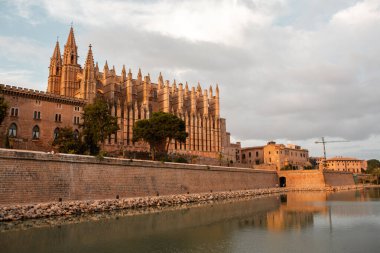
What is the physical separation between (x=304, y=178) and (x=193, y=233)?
4756 centimetres

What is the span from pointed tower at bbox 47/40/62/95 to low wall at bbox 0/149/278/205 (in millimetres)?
30407

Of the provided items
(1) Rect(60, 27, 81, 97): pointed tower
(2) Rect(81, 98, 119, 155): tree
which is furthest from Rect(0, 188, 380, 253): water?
(1) Rect(60, 27, 81, 97): pointed tower

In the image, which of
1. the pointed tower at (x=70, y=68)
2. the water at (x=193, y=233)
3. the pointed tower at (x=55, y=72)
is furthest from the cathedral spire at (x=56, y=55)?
the water at (x=193, y=233)

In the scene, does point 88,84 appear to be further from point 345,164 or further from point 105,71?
point 345,164

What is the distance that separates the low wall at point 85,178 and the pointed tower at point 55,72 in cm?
3041

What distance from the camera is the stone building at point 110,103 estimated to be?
39125mm

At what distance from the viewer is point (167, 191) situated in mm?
33844

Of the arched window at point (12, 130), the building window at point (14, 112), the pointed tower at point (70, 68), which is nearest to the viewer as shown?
the arched window at point (12, 130)

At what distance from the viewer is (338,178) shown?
66.0 meters

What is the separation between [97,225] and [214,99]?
53.8 metres

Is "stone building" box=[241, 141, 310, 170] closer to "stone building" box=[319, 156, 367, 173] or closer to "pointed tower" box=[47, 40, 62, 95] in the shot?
"stone building" box=[319, 156, 367, 173]

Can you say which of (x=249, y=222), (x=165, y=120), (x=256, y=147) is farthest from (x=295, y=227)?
(x=256, y=147)

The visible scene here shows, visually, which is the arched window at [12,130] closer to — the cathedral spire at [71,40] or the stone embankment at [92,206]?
the stone embankment at [92,206]

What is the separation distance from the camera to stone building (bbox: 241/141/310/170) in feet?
260
